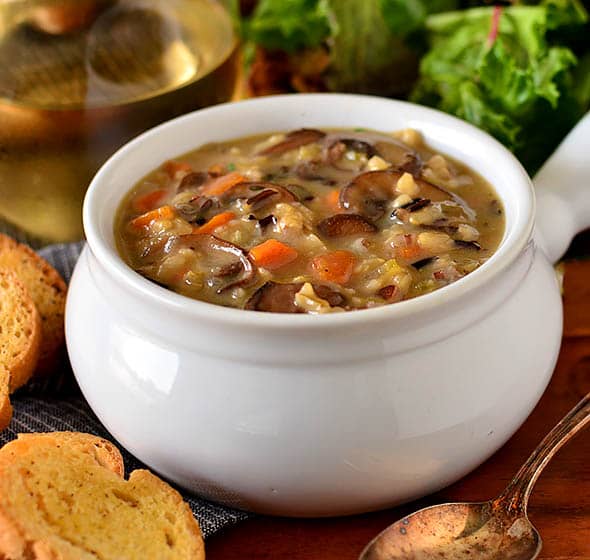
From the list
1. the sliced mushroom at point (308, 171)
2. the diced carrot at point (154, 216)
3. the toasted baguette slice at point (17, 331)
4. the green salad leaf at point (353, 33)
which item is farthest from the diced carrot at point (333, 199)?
the green salad leaf at point (353, 33)

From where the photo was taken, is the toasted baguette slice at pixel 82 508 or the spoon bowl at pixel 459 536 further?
the spoon bowl at pixel 459 536

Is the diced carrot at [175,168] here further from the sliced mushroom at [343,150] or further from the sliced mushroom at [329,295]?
the sliced mushroom at [329,295]

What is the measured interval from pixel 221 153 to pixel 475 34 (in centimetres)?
171

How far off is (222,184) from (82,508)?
1.05 metres

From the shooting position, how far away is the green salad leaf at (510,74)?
3785 mm

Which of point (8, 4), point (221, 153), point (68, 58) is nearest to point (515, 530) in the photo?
point (221, 153)

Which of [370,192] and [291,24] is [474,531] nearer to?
[370,192]

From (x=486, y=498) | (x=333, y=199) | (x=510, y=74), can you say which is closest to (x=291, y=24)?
(x=510, y=74)

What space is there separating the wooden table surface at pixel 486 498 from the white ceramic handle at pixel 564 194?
52 cm

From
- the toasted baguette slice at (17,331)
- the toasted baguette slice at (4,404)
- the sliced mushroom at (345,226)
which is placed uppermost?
the sliced mushroom at (345,226)

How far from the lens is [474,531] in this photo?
2.38m

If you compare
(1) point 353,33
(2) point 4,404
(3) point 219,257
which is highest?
(3) point 219,257

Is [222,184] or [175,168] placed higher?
[222,184]

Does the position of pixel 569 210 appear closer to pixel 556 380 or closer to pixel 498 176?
pixel 498 176
